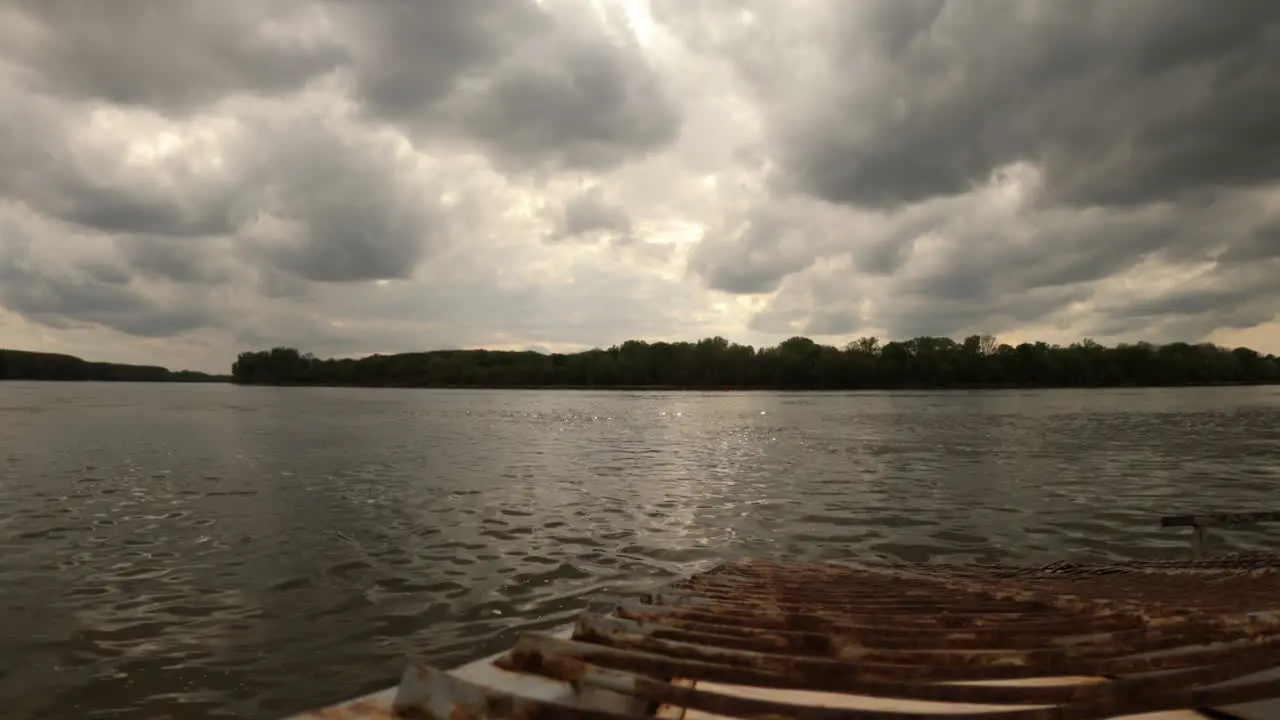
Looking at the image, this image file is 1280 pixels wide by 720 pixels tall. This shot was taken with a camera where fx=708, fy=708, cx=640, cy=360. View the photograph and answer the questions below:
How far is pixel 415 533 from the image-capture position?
655 inches

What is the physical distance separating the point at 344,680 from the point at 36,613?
5.93 metres

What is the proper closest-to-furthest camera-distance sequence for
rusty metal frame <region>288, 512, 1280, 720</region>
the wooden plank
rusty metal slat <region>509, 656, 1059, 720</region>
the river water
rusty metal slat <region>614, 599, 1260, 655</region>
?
rusty metal slat <region>509, 656, 1059, 720</region>, rusty metal frame <region>288, 512, 1280, 720</region>, the wooden plank, rusty metal slat <region>614, 599, 1260, 655</region>, the river water

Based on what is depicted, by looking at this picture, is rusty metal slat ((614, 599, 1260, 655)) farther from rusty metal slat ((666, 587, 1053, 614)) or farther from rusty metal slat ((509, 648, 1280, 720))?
rusty metal slat ((666, 587, 1053, 614))

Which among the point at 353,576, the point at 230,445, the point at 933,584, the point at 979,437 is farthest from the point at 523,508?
the point at 979,437

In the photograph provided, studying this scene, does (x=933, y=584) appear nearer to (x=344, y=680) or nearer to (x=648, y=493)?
(x=344, y=680)

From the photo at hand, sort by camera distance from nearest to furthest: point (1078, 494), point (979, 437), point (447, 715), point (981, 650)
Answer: point (447, 715), point (981, 650), point (1078, 494), point (979, 437)

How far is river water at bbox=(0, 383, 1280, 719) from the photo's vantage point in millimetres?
9078

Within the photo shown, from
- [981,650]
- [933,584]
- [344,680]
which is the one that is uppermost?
[981,650]

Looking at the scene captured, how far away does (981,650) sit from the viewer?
4.20 m

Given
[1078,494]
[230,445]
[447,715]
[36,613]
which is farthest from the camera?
[230,445]

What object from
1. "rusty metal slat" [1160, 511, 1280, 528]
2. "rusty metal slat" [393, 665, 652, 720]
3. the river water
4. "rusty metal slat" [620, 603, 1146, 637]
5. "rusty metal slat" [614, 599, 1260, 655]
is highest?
"rusty metal slat" [393, 665, 652, 720]

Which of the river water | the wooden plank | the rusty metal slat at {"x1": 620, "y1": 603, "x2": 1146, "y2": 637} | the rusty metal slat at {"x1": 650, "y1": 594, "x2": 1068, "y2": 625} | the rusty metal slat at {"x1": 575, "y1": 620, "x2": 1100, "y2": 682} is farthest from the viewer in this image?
the river water

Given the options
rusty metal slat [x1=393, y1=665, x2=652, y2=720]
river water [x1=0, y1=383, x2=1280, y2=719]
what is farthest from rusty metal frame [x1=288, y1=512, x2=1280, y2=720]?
river water [x1=0, y1=383, x2=1280, y2=719]

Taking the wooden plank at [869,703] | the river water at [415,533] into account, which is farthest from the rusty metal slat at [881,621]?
the river water at [415,533]
